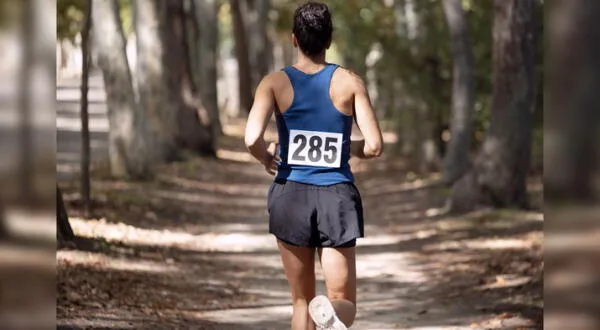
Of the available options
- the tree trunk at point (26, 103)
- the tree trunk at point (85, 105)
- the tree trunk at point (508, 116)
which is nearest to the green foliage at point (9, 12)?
the tree trunk at point (26, 103)

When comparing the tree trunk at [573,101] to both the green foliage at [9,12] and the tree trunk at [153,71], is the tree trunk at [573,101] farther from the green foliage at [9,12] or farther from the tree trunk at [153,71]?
the tree trunk at [153,71]

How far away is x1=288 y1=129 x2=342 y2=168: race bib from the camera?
6.16 meters

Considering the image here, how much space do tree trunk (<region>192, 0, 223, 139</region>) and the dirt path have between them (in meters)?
8.99

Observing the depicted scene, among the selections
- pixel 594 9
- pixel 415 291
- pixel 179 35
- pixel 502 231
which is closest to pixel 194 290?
pixel 415 291

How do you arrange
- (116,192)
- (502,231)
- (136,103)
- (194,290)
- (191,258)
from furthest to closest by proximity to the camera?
(136,103) < (116,192) < (502,231) < (191,258) < (194,290)

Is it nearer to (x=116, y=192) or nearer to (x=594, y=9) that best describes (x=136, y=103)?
(x=116, y=192)

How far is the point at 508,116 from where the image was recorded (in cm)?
1591

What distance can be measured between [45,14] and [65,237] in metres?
7.62

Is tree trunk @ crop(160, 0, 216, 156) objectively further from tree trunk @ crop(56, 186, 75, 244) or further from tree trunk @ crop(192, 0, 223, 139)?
tree trunk @ crop(56, 186, 75, 244)

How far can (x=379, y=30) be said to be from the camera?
26.2 meters

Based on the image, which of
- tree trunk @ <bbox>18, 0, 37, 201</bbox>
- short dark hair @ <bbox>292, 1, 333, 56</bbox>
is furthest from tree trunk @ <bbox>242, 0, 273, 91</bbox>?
tree trunk @ <bbox>18, 0, 37, 201</bbox>

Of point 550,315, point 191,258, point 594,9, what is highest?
point 594,9

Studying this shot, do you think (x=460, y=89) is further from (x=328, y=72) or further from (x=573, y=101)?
(x=573, y=101)

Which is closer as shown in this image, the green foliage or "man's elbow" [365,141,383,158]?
the green foliage
